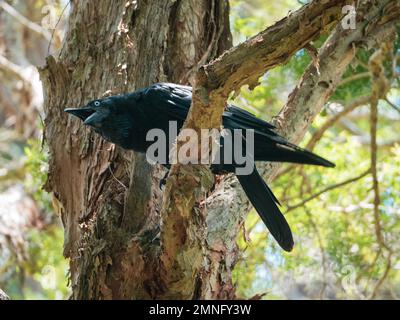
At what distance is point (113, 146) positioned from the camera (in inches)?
196

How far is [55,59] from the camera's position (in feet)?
16.9

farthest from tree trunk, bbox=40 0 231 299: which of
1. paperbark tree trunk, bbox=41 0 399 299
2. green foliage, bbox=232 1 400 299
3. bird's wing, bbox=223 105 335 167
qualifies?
green foliage, bbox=232 1 400 299

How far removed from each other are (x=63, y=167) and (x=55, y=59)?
2.72 ft

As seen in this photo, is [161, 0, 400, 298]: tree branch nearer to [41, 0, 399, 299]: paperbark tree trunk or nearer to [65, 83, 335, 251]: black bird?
[41, 0, 399, 299]: paperbark tree trunk

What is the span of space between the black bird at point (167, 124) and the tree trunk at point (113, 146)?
18 centimetres

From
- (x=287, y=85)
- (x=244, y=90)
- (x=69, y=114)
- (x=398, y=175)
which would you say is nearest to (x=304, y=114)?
(x=69, y=114)

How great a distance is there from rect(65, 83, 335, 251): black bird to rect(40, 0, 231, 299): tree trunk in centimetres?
18

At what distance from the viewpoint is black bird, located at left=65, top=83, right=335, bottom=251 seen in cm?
460

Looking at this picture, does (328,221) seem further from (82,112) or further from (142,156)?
(82,112)

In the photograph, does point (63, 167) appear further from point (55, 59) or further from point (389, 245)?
point (389, 245)

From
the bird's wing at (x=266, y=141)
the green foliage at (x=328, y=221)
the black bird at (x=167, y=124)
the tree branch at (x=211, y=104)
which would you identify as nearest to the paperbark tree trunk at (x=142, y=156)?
the tree branch at (x=211, y=104)

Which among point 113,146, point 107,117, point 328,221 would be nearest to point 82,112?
point 107,117
